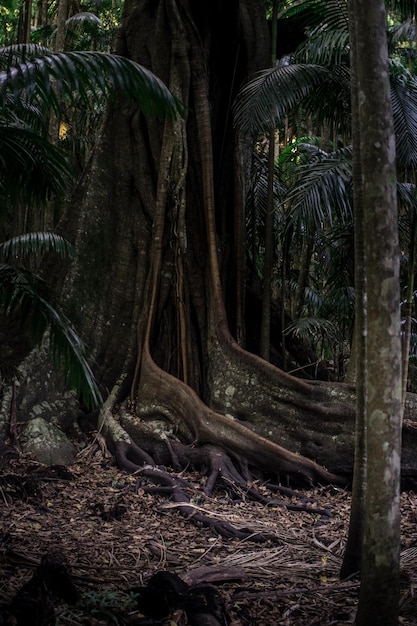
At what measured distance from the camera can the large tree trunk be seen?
6.48 metres

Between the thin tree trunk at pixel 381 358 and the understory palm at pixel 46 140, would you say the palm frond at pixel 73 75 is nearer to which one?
the understory palm at pixel 46 140

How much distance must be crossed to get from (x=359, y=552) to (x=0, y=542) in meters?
2.14

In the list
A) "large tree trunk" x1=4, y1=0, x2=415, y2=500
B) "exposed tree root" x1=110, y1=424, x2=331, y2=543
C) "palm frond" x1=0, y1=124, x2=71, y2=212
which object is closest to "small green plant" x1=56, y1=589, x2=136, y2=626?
"exposed tree root" x1=110, y1=424, x2=331, y2=543

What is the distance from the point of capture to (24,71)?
11.2 ft

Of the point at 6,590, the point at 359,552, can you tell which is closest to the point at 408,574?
the point at 359,552

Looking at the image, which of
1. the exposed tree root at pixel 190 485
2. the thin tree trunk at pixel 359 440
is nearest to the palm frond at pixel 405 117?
the thin tree trunk at pixel 359 440

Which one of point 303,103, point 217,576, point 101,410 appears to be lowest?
point 217,576

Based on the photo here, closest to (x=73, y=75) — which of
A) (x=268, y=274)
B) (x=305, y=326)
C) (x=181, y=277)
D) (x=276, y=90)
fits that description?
(x=276, y=90)

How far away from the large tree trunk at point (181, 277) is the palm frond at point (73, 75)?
338 centimetres

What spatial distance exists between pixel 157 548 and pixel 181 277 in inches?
136

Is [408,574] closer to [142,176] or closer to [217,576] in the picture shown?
[217,576]

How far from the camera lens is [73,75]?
Answer: 3.55 m

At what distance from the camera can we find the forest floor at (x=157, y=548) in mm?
3441

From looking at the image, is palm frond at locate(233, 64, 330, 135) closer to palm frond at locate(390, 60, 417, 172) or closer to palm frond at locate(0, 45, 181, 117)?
palm frond at locate(390, 60, 417, 172)
